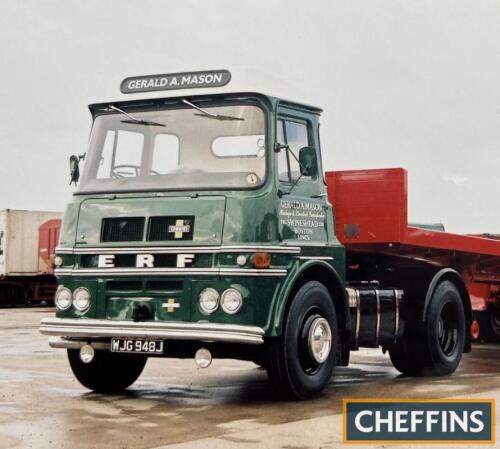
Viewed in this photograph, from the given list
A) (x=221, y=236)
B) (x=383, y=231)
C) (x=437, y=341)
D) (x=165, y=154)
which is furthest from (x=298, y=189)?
(x=437, y=341)

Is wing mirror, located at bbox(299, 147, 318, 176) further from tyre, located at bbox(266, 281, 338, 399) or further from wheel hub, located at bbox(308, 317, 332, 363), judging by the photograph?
wheel hub, located at bbox(308, 317, 332, 363)

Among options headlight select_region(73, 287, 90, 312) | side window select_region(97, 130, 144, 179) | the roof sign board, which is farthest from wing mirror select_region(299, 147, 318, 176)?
headlight select_region(73, 287, 90, 312)

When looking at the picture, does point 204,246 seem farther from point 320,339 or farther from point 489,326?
point 489,326

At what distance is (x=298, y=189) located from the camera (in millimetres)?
9219

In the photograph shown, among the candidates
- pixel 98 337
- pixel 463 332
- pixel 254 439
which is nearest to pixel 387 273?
pixel 463 332

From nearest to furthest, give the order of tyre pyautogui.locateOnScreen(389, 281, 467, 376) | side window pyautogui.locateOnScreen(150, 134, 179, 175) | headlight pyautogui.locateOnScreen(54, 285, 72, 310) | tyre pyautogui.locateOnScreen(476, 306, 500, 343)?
headlight pyautogui.locateOnScreen(54, 285, 72, 310) < side window pyautogui.locateOnScreen(150, 134, 179, 175) < tyre pyautogui.locateOnScreen(389, 281, 467, 376) < tyre pyautogui.locateOnScreen(476, 306, 500, 343)

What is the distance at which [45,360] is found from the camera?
1325 centimetres

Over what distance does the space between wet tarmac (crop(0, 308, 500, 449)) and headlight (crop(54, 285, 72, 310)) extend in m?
0.86

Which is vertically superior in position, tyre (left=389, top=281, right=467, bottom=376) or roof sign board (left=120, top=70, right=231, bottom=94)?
roof sign board (left=120, top=70, right=231, bottom=94)

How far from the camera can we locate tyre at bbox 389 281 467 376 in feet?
36.5

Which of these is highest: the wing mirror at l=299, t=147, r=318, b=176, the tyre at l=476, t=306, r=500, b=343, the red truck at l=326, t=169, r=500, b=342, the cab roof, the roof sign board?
the roof sign board

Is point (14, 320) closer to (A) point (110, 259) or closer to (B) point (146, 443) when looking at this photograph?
(A) point (110, 259)

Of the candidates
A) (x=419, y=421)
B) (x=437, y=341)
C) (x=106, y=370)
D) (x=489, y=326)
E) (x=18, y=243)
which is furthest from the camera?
(x=18, y=243)

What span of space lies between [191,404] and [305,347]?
1.14m
